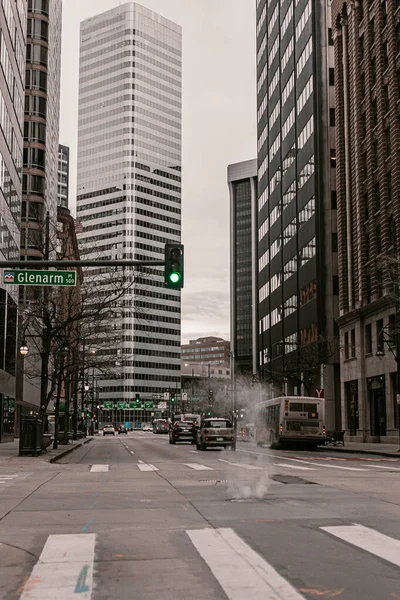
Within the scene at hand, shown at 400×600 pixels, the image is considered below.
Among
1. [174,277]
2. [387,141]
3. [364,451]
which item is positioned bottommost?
[364,451]

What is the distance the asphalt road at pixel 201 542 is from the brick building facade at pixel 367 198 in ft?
110

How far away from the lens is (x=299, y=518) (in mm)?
10641

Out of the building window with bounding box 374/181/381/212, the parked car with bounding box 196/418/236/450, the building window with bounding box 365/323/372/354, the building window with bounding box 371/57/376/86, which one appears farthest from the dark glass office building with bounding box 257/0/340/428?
the parked car with bounding box 196/418/236/450

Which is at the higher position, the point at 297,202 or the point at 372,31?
the point at 372,31

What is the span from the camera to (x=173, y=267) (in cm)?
1831

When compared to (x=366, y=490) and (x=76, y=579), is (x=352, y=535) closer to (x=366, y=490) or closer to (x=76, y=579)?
(x=76, y=579)

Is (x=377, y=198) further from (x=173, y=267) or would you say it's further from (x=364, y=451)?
(x=173, y=267)

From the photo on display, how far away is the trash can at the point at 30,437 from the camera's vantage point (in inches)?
1169

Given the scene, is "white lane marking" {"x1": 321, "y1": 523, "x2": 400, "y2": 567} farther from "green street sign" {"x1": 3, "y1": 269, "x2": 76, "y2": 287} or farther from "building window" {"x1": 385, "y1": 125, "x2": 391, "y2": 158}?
"building window" {"x1": 385, "y1": 125, "x2": 391, "y2": 158}

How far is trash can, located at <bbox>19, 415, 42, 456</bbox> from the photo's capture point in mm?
29688

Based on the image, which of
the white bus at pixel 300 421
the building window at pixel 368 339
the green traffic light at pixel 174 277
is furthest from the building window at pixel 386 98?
the green traffic light at pixel 174 277

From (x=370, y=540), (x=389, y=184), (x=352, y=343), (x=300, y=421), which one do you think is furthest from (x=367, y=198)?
(x=370, y=540)

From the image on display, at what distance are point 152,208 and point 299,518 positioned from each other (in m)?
190

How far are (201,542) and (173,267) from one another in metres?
10.4
